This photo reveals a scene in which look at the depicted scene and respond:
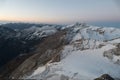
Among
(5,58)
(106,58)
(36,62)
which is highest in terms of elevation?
(106,58)

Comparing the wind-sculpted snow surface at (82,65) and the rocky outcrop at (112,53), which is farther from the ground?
the rocky outcrop at (112,53)

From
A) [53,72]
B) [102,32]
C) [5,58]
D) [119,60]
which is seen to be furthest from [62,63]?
[5,58]

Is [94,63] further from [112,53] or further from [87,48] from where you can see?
[87,48]

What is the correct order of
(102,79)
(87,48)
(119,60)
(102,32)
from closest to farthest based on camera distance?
(102,79)
(119,60)
(87,48)
(102,32)

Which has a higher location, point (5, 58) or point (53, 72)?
point (53, 72)

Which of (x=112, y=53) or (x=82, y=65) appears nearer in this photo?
(x=82, y=65)

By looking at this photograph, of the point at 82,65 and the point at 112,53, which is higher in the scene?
the point at 112,53

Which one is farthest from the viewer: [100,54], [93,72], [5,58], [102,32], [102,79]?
[5,58]

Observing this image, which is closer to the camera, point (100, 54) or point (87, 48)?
point (100, 54)

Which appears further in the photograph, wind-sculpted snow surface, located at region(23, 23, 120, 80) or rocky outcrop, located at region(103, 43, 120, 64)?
rocky outcrop, located at region(103, 43, 120, 64)

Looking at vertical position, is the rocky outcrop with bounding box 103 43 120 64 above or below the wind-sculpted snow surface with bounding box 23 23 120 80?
above

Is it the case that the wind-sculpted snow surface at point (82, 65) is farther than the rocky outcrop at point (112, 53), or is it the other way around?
the rocky outcrop at point (112, 53)
